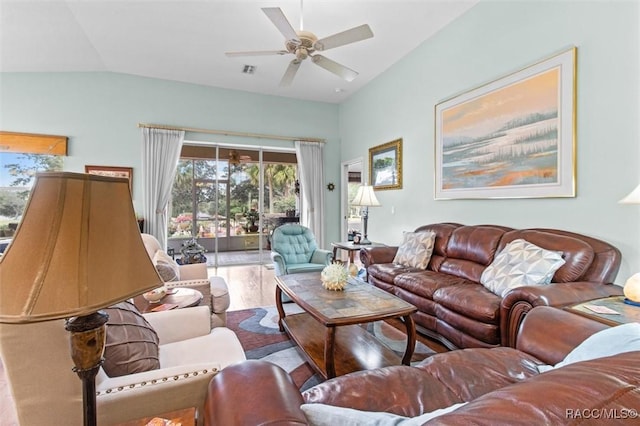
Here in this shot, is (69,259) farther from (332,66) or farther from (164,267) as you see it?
(332,66)

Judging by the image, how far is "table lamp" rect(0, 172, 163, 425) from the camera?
65 cm

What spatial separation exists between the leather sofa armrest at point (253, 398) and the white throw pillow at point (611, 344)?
1.08 metres

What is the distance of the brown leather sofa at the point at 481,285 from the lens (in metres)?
2.05

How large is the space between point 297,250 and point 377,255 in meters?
1.17

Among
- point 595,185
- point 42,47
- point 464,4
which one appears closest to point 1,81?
point 42,47

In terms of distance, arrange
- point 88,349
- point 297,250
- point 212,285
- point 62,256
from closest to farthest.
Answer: point 62,256
point 88,349
point 212,285
point 297,250

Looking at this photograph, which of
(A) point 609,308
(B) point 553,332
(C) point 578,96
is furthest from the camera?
(C) point 578,96

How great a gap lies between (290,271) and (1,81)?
5148 millimetres

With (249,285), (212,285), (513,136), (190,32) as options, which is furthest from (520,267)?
(190,32)

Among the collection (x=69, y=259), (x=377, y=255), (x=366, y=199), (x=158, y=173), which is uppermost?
(x=158, y=173)

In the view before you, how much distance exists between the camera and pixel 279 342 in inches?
110

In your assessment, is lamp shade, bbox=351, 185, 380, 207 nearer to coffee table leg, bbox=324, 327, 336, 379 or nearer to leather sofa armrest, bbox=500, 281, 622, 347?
leather sofa armrest, bbox=500, 281, 622, 347

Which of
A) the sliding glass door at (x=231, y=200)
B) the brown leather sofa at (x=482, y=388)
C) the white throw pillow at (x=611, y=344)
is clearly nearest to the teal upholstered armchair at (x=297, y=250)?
the sliding glass door at (x=231, y=200)

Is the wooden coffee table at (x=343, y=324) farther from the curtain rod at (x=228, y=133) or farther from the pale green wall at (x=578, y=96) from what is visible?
the curtain rod at (x=228, y=133)
